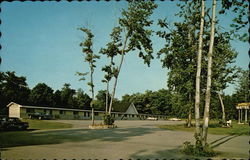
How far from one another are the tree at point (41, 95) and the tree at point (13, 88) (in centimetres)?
221

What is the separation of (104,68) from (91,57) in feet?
8.30

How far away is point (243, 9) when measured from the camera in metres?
10.5

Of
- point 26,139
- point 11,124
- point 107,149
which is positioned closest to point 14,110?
point 11,124

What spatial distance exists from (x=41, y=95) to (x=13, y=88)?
10.5 meters

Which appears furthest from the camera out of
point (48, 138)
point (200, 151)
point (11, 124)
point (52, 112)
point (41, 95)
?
point (41, 95)

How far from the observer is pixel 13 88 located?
78.5 m

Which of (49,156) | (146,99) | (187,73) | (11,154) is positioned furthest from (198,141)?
(146,99)

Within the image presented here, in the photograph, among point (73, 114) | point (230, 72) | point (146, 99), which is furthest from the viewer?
point (146, 99)

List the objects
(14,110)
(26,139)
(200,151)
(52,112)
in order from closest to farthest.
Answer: (200,151)
(26,139)
(14,110)
(52,112)

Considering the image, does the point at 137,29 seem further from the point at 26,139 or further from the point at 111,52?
the point at 26,139

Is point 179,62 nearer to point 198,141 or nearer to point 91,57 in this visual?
point 91,57

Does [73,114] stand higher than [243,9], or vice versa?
[243,9]

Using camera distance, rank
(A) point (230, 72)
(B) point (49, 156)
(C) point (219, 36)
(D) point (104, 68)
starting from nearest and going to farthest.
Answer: (B) point (49, 156)
(C) point (219, 36)
(D) point (104, 68)
(A) point (230, 72)

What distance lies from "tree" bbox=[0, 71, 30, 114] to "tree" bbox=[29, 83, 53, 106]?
7.26 feet
